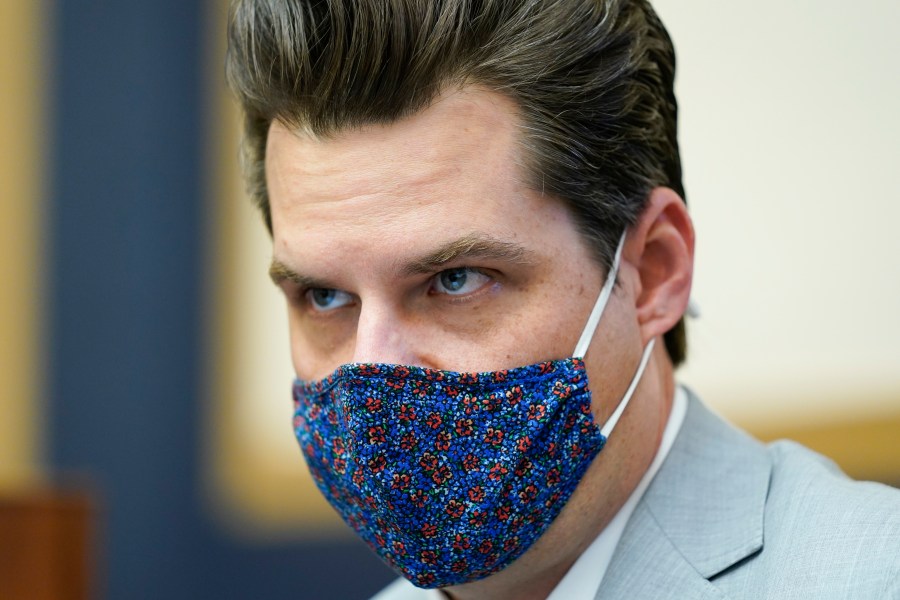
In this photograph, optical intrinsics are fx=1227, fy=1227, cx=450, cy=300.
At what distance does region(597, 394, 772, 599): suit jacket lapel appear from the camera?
180 cm

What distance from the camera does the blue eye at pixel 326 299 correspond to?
1.95m

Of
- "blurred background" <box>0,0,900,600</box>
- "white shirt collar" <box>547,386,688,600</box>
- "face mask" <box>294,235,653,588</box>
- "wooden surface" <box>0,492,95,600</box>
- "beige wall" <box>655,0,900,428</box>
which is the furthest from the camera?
"blurred background" <box>0,0,900,600</box>

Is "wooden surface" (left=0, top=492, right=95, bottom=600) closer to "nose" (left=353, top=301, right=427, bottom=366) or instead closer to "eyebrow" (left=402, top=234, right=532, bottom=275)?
"nose" (left=353, top=301, right=427, bottom=366)

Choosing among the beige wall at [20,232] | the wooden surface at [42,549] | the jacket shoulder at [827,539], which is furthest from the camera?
the beige wall at [20,232]

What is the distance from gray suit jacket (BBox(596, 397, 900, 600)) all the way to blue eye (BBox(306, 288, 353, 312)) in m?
0.57

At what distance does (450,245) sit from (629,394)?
1.23 ft

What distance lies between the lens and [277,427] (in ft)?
15.2

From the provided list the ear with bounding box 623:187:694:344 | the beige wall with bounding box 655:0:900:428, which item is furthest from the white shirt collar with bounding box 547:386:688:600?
the beige wall with bounding box 655:0:900:428

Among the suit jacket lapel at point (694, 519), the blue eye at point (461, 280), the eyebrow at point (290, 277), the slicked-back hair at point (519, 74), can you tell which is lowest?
the suit jacket lapel at point (694, 519)

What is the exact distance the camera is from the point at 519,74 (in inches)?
73.0

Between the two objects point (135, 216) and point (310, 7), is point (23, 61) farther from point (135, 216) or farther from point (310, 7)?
point (310, 7)

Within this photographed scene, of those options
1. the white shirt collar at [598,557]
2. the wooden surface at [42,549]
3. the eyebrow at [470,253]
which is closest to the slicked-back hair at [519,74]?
the eyebrow at [470,253]

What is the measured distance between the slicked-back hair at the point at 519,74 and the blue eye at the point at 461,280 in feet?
0.54

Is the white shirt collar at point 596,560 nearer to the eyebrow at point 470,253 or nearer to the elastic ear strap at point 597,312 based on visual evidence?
the elastic ear strap at point 597,312
